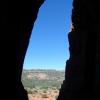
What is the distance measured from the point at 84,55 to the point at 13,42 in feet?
17.5

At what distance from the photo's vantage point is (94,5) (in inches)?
783

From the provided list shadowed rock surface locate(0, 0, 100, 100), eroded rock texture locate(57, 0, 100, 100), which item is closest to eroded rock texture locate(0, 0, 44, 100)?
shadowed rock surface locate(0, 0, 100, 100)

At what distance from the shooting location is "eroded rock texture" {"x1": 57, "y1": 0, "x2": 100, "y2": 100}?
18998 mm

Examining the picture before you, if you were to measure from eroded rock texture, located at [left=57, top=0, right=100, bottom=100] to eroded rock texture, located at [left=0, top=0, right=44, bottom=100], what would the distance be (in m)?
3.65

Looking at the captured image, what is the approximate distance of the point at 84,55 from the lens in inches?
786

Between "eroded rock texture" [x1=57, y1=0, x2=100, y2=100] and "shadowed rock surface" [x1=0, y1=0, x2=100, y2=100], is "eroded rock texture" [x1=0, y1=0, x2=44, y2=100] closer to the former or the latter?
"shadowed rock surface" [x1=0, y1=0, x2=100, y2=100]

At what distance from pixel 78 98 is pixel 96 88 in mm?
1626

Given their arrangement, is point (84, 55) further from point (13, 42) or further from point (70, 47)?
point (13, 42)

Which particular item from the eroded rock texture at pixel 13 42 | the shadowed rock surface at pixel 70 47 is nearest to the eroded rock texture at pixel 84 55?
the shadowed rock surface at pixel 70 47

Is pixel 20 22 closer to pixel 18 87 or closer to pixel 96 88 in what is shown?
pixel 18 87

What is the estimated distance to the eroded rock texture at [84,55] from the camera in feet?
62.3

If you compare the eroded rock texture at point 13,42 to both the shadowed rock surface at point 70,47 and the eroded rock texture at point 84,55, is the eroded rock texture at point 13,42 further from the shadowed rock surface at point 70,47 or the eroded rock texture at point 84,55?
the eroded rock texture at point 84,55

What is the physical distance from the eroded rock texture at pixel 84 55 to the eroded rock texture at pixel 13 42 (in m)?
3.65

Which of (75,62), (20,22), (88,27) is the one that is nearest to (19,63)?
(20,22)
